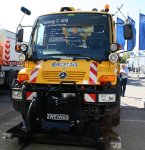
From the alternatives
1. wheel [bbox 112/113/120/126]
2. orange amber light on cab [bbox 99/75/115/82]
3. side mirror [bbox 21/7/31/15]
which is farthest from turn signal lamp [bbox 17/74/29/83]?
wheel [bbox 112/113/120/126]

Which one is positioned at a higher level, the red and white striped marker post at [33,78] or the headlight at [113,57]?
the headlight at [113,57]

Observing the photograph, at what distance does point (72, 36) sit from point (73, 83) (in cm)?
141

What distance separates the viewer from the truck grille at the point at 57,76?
6.69m

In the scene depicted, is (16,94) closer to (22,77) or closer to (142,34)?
(22,77)

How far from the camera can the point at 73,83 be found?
650cm

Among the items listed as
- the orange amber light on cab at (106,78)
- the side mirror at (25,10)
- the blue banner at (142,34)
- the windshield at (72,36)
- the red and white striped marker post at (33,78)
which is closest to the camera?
the orange amber light on cab at (106,78)

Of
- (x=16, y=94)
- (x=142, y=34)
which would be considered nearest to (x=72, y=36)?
(x=16, y=94)

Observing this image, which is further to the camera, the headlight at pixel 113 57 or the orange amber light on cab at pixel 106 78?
the headlight at pixel 113 57

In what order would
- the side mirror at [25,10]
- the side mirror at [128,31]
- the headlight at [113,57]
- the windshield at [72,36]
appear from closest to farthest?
1. the headlight at [113,57]
2. the windshield at [72,36]
3. the side mirror at [128,31]
4. the side mirror at [25,10]

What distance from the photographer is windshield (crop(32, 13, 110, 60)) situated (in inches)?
288

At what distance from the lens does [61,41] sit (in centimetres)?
755

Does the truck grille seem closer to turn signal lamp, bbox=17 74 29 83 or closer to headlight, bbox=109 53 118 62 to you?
turn signal lamp, bbox=17 74 29 83

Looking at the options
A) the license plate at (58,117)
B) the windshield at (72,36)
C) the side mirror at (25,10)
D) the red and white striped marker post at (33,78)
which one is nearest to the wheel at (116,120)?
the windshield at (72,36)

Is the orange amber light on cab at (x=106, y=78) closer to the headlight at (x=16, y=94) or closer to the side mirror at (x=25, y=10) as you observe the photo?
the headlight at (x=16, y=94)
